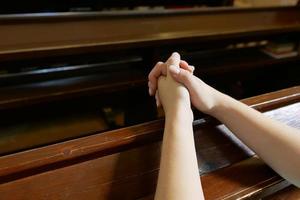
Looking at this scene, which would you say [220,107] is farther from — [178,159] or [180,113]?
[178,159]

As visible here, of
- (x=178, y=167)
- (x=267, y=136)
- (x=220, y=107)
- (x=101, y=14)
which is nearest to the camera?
(x=178, y=167)

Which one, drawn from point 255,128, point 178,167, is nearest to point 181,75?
point 255,128

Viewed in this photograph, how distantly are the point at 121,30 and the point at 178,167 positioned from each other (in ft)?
4.44

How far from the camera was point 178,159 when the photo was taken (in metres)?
0.54

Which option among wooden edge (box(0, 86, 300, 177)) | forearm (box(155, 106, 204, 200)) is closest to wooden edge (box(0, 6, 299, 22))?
wooden edge (box(0, 86, 300, 177))

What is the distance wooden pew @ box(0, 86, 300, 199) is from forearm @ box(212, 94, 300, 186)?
0.02m

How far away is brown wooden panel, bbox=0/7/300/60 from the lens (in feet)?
4.80

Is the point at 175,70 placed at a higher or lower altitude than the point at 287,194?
higher

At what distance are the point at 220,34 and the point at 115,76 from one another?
2.39ft

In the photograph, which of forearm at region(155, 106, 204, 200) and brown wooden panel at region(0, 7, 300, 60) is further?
brown wooden panel at region(0, 7, 300, 60)

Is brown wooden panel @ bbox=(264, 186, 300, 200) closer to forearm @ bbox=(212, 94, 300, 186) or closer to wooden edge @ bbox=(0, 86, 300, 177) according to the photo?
forearm @ bbox=(212, 94, 300, 186)

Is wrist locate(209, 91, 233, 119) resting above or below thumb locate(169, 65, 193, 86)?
below

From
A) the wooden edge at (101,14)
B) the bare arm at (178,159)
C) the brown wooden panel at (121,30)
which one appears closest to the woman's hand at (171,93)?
the bare arm at (178,159)

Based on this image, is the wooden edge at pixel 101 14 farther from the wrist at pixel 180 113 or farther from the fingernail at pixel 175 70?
the wrist at pixel 180 113
